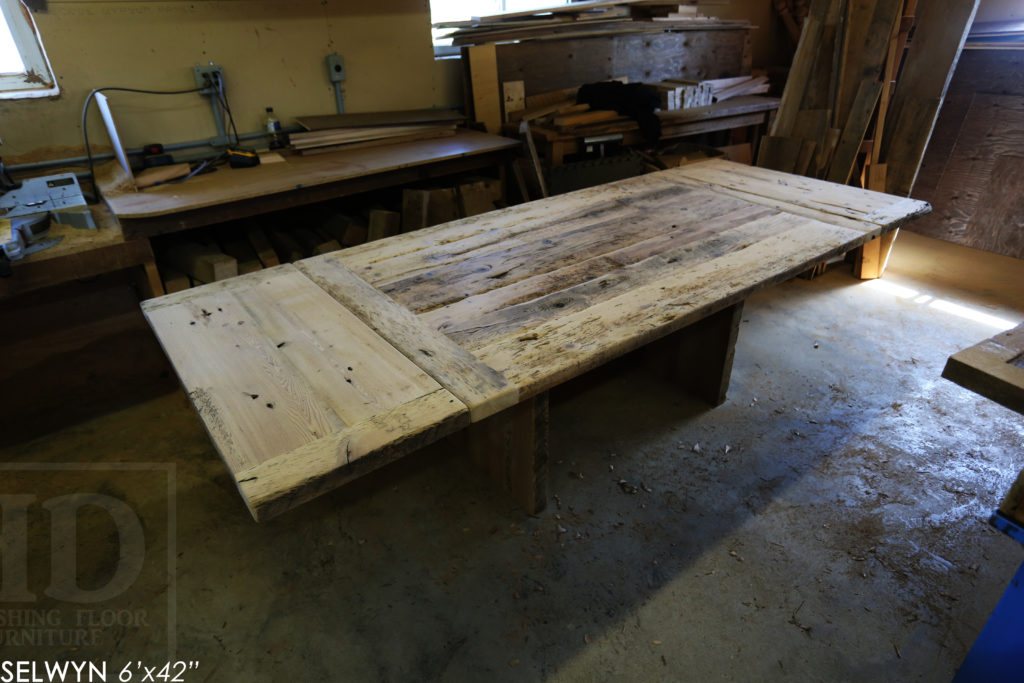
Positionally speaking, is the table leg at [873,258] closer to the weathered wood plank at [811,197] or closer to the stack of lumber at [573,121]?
the weathered wood plank at [811,197]

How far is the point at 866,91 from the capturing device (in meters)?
3.07

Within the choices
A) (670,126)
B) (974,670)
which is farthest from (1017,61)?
(974,670)

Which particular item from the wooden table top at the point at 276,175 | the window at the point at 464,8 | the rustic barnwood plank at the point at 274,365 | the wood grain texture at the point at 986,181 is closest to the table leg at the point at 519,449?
the rustic barnwood plank at the point at 274,365

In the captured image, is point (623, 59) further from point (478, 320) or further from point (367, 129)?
point (478, 320)

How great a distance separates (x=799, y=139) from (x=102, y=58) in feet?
11.7

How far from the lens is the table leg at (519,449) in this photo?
1718 millimetres

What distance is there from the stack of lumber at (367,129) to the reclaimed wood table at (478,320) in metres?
A: 1.30

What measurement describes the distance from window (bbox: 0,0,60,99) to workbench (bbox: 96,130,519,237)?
1.29 feet

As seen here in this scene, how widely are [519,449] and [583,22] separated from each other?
3145 mm

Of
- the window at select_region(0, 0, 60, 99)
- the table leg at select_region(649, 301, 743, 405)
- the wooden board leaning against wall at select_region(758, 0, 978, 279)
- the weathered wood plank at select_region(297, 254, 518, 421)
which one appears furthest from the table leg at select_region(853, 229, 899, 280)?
the window at select_region(0, 0, 60, 99)

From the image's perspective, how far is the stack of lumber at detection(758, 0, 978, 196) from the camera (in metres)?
2.96

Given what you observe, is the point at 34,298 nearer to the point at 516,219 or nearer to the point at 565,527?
the point at 516,219

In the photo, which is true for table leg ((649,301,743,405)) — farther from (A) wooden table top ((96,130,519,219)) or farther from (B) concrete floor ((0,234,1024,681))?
(A) wooden table top ((96,130,519,219))

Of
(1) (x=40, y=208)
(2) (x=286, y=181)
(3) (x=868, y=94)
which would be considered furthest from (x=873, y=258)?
(1) (x=40, y=208)
